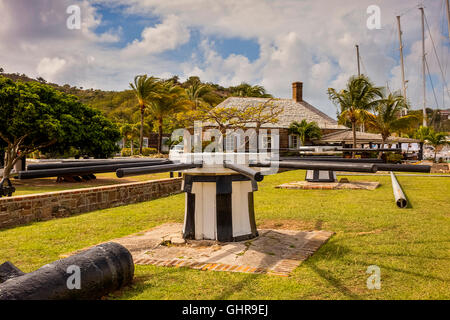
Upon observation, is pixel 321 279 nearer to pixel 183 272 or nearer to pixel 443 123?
pixel 183 272

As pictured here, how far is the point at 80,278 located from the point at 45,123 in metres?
11.8

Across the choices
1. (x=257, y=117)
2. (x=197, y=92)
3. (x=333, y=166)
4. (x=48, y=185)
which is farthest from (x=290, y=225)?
(x=197, y=92)

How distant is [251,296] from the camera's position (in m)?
4.05

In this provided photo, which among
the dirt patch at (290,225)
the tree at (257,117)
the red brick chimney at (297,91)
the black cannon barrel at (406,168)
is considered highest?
the red brick chimney at (297,91)

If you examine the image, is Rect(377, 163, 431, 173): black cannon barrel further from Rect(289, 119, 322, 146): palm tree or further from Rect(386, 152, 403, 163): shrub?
Rect(289, 119, 322, 146): palm tree

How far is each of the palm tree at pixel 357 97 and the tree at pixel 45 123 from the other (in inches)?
737

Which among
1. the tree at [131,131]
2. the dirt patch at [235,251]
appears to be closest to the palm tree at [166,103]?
the tree at [131,131]

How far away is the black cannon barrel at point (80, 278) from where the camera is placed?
11.0 feet

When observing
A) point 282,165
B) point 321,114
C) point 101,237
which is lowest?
point 101,237

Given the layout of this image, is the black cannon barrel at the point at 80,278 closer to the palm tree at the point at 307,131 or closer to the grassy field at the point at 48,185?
the grassy field at the point at 48,185

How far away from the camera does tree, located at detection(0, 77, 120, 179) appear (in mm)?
14102

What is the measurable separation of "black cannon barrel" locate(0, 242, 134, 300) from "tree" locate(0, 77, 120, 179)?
11009 millimetres
